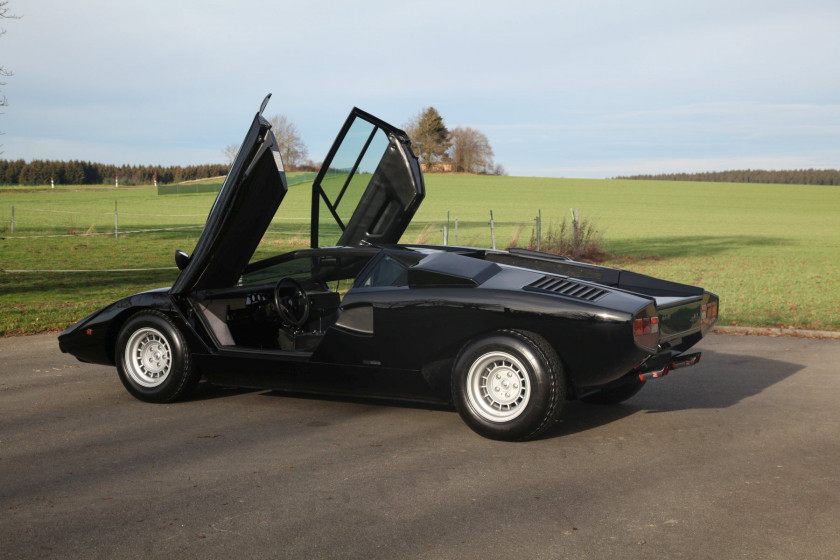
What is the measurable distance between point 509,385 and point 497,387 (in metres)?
0.08

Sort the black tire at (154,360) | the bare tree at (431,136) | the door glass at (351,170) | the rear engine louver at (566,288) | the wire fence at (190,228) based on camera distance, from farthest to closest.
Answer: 1. the bare tree at (431,136)
2. the wire fence at (190,228)
3. the door glass at (351,170)
4. the black tire at (154,360)
5. the rear engine louver at (566,288)

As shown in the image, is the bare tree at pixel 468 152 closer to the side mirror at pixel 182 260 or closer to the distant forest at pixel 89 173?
the distant forest at pixel 89 173

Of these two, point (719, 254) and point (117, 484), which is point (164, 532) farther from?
point (719, 254)

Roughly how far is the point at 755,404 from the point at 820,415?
19.6 inches

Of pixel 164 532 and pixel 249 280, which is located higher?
Answer: pixel 249 280

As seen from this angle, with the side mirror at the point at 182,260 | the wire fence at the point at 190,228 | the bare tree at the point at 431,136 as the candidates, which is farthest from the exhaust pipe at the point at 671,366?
the bare tree at the point at 431,136

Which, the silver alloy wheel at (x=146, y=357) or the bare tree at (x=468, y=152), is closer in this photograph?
the silver alloy wheel at (x=146, y=357)

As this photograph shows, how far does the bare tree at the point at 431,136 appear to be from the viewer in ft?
290

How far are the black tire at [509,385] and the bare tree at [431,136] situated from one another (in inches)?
3039

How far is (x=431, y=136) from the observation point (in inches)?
3713

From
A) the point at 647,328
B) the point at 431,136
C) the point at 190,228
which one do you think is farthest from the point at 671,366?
the point at 431,136

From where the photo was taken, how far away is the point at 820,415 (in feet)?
20.3

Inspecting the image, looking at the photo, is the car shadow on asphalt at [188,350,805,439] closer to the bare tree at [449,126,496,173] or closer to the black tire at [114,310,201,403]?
the black tire at [114,310,201,403]

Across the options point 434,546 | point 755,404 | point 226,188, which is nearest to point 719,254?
point 755,404
